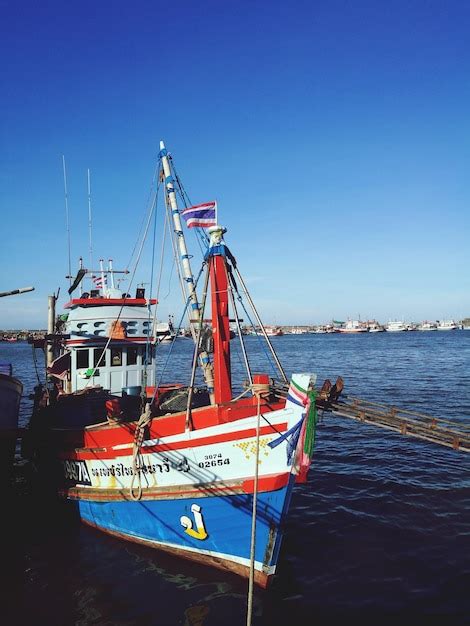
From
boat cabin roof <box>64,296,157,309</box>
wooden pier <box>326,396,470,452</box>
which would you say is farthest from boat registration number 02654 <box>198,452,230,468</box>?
boat cabin roof <box>64,296,157,309</box>

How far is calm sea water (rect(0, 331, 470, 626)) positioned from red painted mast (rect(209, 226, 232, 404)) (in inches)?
185

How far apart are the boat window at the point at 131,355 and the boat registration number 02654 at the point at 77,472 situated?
19.1ft

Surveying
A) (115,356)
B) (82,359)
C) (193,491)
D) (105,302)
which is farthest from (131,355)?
(193,491)

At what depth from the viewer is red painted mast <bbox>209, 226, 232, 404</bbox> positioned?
10.1 m

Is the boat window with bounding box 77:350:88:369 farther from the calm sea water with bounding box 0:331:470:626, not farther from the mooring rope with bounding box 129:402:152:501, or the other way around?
the mooring rope with bounding box 129:402:152:501

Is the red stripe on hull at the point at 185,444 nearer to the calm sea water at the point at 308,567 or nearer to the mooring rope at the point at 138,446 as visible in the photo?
the mooring rope at the point at 138,446

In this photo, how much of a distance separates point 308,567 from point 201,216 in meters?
10.1

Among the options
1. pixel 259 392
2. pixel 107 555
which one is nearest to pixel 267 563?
pixel 259 392

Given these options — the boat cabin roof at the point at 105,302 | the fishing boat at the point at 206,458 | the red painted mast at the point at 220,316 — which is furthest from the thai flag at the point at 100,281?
the red painted mast at the point at 220,316

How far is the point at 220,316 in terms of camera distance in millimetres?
10555

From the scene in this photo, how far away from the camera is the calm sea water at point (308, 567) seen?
9117mm

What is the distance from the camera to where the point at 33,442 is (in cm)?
1512

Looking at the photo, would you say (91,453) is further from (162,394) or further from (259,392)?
(259,392)

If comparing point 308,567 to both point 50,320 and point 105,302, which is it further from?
point 50,320
